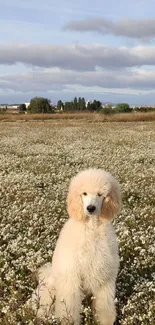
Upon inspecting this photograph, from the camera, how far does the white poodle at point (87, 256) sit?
498cm

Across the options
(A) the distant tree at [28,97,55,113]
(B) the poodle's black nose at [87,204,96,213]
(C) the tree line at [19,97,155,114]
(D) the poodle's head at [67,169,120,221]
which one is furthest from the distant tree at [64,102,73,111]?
(B) the poodle's black nose at [87,204,96,213]

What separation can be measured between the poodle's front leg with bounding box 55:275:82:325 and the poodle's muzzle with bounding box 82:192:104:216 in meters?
0.73

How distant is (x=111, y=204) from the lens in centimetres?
516

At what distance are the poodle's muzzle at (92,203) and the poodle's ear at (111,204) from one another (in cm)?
7

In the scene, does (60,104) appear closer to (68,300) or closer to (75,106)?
(75,106)

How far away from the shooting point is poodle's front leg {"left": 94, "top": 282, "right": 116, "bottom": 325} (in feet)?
16.6

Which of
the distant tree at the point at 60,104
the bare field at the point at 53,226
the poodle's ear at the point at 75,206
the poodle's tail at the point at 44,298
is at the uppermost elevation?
the distant tree at the point at 60,104

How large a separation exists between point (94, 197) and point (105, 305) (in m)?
1.19

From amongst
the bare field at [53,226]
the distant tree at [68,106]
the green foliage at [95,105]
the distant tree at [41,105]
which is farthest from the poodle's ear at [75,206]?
the distant tree at [68,106]

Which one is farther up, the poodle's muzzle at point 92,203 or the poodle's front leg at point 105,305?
the poodle's muzzle at point 92,203

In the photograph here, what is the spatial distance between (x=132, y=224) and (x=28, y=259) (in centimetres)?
283

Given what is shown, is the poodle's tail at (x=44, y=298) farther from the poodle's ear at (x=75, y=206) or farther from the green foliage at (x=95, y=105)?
the green foliage at (x=95, y=105)

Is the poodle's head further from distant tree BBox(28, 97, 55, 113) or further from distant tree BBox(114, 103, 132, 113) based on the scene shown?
distant tree BBox(28, 97, 55, 113)

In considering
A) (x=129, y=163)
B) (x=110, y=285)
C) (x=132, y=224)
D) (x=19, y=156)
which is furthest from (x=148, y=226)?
(x=19, y=156)
